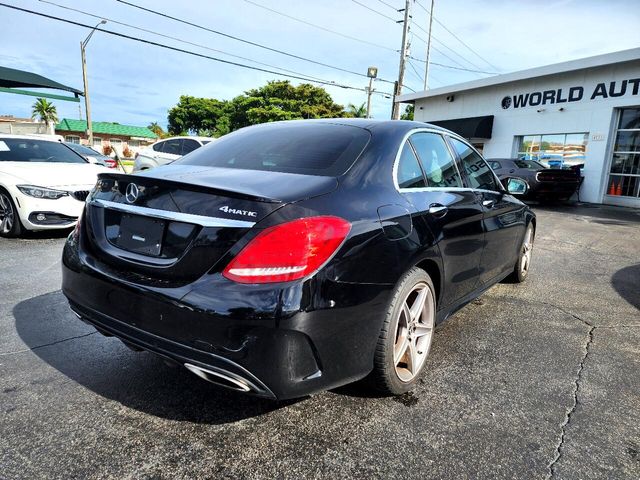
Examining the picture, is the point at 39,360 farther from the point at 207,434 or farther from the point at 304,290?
the point at 304,290

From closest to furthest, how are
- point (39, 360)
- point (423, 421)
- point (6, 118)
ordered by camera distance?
point (423, 421), point (39, 360), point (6, 118)

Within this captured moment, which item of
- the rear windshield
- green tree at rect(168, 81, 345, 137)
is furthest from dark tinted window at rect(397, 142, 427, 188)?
green tree at rect(168, 81, 345, 137)

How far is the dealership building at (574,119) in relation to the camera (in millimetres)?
15375

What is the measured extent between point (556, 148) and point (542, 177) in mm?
5038

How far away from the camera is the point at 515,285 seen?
→ 4.86 metres

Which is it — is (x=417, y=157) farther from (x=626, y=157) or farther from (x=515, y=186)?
(x=626, y=157)

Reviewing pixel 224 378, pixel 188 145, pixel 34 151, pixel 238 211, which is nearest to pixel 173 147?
pixel 188 145

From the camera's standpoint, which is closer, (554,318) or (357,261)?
(357,261)

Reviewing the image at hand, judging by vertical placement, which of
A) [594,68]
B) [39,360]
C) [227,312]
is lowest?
[39,360]

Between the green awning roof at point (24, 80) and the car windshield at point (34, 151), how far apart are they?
14230 millimetres

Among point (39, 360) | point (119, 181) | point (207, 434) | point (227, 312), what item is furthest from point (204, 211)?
point (39, 360)

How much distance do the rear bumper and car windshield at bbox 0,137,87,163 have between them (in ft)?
A: 19.4

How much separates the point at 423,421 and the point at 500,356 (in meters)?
1.07

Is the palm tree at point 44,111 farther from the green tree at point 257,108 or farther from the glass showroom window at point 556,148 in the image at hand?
the glass showroom window at point 556,148
